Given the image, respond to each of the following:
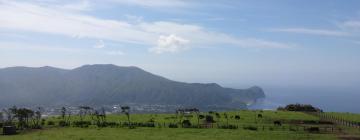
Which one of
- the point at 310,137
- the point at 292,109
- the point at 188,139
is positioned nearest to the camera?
the point at 188,139

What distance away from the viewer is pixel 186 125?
6456 centimetres

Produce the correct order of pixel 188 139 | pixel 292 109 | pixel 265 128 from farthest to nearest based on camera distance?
1. pixel 292 109
2. pixel 265 128
3. pixel 188 139

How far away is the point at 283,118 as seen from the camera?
76.6m

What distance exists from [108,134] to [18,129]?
16.5 m

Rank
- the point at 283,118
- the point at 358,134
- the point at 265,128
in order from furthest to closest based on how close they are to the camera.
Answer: the point at 283,118
the point at 265,128
the point at 358,134

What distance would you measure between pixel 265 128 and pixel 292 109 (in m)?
43.5

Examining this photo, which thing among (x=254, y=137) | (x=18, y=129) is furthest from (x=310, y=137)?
(x=18, y=129)

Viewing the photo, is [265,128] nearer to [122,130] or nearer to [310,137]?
[310,137]

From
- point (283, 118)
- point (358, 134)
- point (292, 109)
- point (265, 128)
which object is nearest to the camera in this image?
point (358, 134)

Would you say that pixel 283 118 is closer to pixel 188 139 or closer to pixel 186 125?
pixel 186 125

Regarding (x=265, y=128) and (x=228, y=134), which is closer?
(x=228, y=134)

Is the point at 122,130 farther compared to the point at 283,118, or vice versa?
the point at 283,118

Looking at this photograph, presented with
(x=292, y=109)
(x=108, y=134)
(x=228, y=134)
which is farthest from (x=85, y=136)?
(x=292, y=109)

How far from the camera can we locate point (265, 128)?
6141cm
